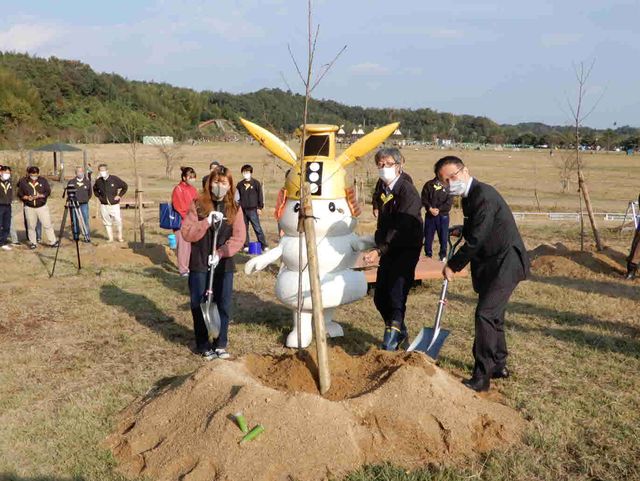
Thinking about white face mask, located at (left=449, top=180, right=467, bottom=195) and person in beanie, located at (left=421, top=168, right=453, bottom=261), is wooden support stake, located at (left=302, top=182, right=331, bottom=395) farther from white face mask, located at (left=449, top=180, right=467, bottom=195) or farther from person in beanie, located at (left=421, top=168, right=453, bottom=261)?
person in beanie, located at (left=421, top=168, right=453, bottom=261)

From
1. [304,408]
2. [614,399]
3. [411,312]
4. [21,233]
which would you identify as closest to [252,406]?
[304,408]

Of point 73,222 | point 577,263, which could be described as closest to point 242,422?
point 577,263

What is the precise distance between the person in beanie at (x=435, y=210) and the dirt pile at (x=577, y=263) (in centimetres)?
166

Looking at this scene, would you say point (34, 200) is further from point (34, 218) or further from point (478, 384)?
point (478, 384)

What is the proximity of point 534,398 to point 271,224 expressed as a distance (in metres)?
12.7

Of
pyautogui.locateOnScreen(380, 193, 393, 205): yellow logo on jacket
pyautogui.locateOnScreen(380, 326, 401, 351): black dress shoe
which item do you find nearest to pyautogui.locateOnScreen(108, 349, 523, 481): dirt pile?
pyautogui.locateOnScreen(380, 326, 401, 351): black dress shoe

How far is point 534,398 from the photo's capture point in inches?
192

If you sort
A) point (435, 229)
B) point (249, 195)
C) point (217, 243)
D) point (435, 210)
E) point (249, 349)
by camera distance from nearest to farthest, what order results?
1. point (217, 243)
2. point (249, 349)
3. point (435, 210)
4. point (435, 229)
5. point (249, 195)

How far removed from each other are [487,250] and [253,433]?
232 centimetres

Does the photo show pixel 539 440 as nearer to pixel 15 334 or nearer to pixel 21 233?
pixel 15 334

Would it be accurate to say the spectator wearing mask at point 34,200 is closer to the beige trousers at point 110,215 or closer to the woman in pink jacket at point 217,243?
the beige trousers at point 110,215

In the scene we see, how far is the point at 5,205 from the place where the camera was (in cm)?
1247

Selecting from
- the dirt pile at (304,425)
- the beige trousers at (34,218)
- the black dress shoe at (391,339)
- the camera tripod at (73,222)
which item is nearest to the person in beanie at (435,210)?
the black dress shoe at (391,339)

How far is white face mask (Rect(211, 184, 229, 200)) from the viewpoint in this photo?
18.7ft
